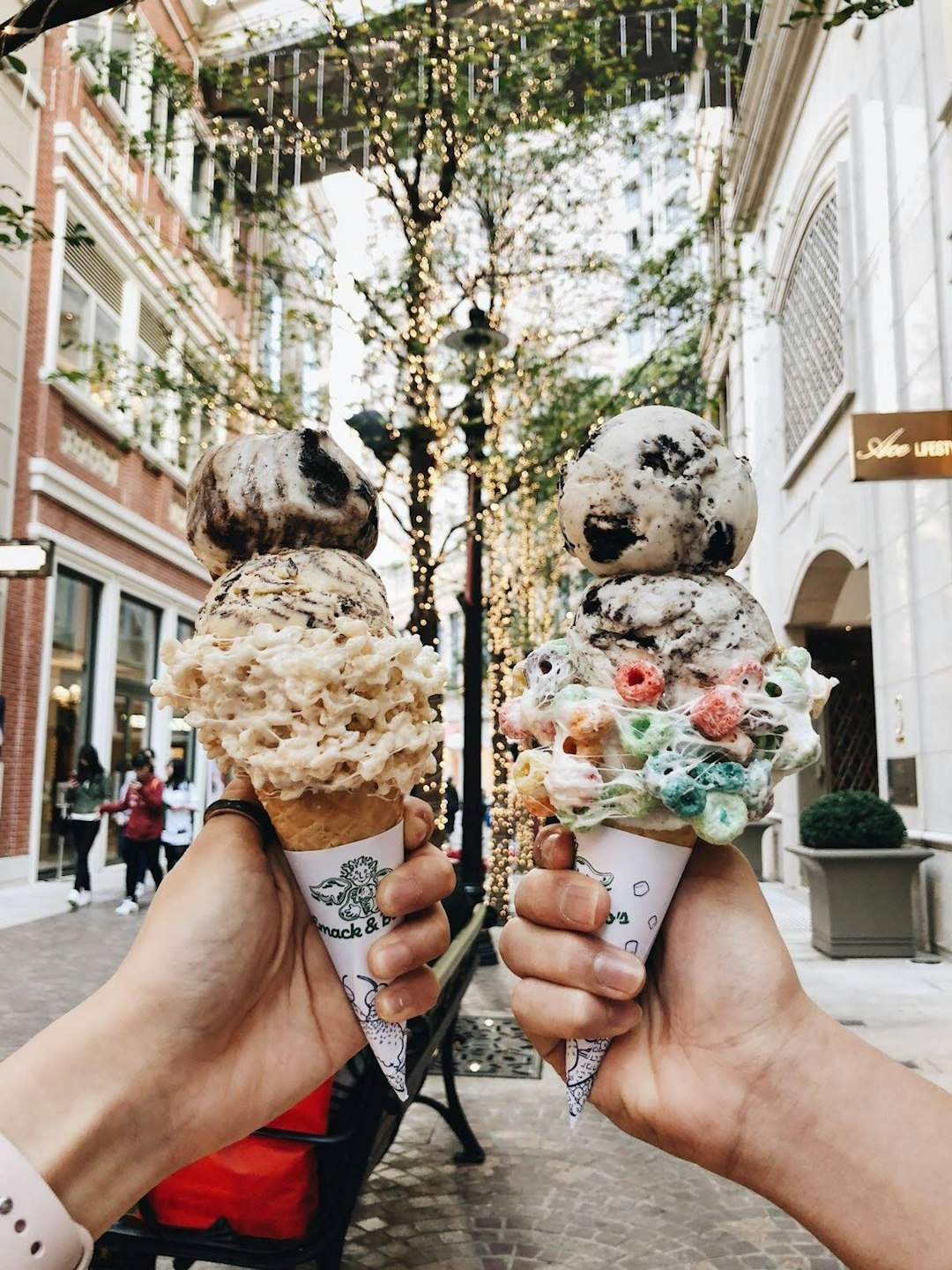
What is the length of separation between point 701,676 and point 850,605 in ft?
47.7

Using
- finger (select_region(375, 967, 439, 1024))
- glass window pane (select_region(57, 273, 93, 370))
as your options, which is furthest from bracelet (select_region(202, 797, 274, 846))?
glass window pane (select_region(57, 273, 93, 370))

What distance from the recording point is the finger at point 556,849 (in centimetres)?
179

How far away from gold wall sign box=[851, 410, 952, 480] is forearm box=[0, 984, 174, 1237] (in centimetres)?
754

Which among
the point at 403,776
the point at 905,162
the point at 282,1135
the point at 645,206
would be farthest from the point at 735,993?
the point at 645,206

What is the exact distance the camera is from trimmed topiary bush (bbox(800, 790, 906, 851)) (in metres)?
9.21

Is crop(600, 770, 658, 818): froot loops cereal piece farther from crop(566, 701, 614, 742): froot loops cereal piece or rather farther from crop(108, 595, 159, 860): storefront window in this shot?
crop(108, 595, 159, 860): storefront window

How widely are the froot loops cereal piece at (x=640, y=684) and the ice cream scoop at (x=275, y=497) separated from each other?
671mm

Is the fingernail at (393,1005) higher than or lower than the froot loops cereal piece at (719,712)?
lower

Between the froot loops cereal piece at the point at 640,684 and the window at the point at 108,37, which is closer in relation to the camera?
the froot loops cereal piece at the point at 640,684

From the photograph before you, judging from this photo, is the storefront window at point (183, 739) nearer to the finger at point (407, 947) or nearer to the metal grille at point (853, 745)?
the metal grille at point (853, 745)

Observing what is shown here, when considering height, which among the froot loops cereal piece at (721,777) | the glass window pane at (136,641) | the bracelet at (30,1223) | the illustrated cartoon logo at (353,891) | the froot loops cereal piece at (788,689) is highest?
the glass window pane at (136,641)

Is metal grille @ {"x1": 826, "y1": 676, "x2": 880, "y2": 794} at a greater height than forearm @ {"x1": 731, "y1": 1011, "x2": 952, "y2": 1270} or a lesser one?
greater

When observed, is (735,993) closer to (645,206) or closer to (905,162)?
(905,162)

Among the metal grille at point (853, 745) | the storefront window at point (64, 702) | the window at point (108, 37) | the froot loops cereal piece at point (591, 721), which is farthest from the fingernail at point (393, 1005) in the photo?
the metal grille at point (853, 745)
